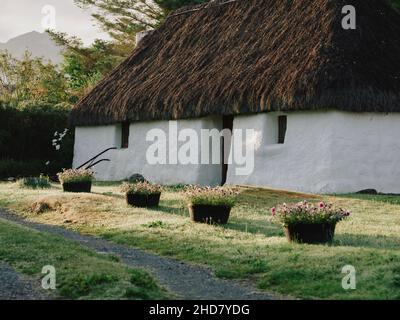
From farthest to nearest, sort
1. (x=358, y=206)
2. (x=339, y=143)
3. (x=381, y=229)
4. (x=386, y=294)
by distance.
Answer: (x=339, y=143), (x=358, y=206), (x=381, y=229), (x=386, y=294)

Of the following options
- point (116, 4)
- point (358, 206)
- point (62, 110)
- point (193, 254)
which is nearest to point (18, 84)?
point (116, 4)

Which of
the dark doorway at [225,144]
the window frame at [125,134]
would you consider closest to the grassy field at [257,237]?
the dark doorway at [225,144]

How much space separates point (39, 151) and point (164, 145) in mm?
7541

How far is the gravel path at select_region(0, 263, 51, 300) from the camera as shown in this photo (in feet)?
25.7

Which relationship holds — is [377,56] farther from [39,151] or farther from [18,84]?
[18,84]

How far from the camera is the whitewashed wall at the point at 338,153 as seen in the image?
18266 mm

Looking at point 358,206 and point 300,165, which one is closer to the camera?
point 358,206

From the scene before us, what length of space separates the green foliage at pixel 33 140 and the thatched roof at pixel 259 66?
7.95 feet

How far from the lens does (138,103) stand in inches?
926

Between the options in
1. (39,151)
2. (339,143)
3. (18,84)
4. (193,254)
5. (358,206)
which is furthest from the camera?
(18,84)

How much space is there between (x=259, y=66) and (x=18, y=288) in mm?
13096

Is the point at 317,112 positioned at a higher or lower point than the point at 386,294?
higher

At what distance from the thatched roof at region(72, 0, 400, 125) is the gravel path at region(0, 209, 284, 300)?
805 centimetres
